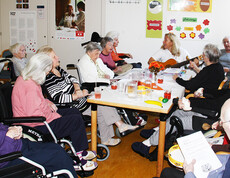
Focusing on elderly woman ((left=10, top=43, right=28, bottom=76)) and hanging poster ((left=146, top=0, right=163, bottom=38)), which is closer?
elderly woman ((left=10, top=43, right=28, bottom=76))

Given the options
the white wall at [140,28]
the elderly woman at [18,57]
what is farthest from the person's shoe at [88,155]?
the white wall at [140,28]

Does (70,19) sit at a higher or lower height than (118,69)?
higher

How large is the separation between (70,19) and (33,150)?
463 centimetres

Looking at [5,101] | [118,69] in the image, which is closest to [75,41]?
[118,69]

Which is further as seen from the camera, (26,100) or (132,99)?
(132,99)

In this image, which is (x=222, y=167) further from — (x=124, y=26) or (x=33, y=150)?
(x=124, y=26)

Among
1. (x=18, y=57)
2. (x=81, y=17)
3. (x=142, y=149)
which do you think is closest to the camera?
(x=142, y=149)

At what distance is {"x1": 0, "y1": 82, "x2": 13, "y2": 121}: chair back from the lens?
217 cm

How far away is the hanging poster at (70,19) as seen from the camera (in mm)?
6004

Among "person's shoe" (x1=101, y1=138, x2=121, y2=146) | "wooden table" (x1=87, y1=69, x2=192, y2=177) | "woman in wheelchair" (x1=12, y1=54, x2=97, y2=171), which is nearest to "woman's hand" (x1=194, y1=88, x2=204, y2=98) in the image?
"wooden table" (x1=87, y1=69, x2=192, y2=177)

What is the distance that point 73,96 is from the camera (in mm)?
2859

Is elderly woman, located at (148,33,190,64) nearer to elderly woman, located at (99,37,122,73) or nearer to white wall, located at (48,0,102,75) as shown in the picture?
elderly woman, located at (99,37,122,73)

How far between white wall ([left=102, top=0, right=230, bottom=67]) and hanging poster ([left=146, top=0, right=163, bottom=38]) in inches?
3.1

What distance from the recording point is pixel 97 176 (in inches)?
103
